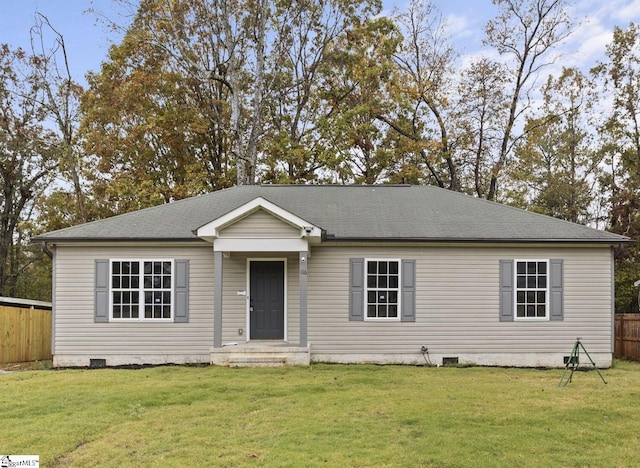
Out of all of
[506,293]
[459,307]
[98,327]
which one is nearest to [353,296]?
[459,307]

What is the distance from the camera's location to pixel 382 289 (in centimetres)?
1211

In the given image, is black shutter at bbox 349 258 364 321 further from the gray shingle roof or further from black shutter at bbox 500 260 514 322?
black shutter at bbox 500 260 514 322

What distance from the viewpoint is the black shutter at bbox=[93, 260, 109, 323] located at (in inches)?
468

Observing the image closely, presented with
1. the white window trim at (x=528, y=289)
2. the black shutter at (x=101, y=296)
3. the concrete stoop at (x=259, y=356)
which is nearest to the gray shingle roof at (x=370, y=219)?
the white window trim at (x=528, y=289)

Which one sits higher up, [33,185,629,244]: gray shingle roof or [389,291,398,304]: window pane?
[33,185,629,244]: gray shingle roof

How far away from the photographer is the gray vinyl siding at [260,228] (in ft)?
37.2

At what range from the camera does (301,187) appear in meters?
15.4

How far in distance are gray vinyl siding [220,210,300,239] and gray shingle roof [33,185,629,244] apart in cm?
95

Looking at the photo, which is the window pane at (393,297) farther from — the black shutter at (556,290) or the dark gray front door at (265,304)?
the black shutter at (556,290)

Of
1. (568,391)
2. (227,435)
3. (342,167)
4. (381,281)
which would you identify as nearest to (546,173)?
(342,167)

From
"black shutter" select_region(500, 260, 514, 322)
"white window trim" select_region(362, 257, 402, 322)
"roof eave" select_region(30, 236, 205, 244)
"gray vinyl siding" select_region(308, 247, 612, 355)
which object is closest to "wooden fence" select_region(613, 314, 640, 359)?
"gray vinyl siding" select_region(308, 247, 612, 355)

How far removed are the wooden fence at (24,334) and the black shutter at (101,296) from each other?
304 cm

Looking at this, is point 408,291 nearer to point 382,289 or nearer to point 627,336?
point 382,289

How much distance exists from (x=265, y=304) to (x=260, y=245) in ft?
5.52
